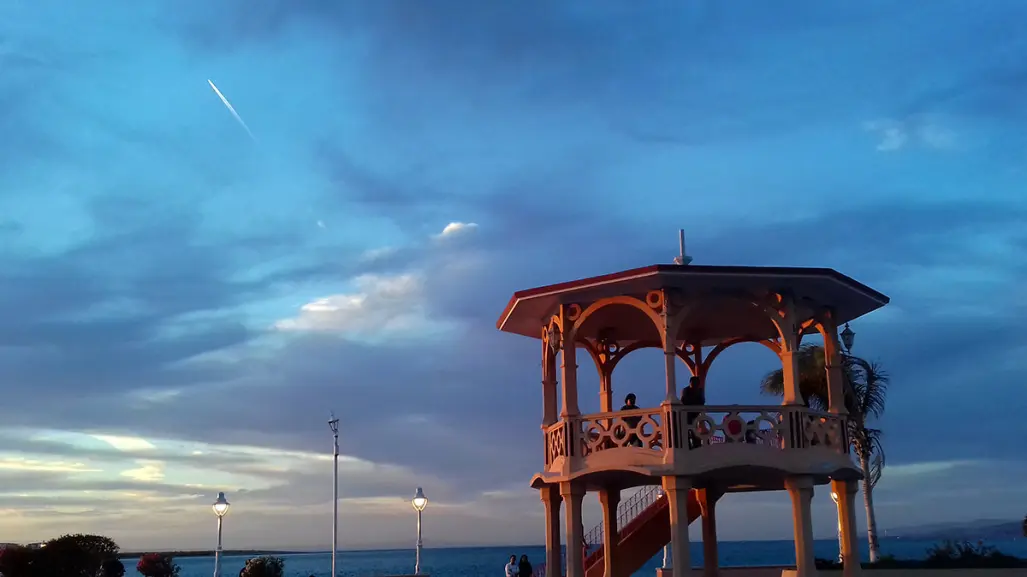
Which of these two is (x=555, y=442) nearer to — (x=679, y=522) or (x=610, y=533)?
(x=679, y=522)

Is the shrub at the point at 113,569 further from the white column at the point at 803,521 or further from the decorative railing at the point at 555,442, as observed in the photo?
the white column at the point at 803,521

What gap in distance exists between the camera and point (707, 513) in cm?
2725

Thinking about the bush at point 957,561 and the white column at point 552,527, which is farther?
the bush at point 957,561

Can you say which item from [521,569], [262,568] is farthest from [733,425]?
[262,568]

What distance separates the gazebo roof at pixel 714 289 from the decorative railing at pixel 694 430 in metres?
2.47

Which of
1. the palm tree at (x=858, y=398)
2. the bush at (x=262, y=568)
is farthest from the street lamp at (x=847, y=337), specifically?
the bush at (x=262, y=568)

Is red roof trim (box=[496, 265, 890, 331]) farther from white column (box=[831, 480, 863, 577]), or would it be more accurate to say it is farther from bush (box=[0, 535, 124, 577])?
bush (box=[0, 535, 124, 577])

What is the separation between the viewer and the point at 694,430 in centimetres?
2052

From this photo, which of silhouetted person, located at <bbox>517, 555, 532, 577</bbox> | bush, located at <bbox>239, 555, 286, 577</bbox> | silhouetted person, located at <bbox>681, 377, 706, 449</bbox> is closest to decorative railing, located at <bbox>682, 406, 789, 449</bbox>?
silhouetted person, located at <bbox>681, 377, 706, 449</bbox>

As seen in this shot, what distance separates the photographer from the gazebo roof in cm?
2086

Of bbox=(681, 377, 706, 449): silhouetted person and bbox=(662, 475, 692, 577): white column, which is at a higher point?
bbox=(681, 377, 706, 449): silhouetted person

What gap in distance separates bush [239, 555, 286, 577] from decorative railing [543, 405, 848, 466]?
14425mm

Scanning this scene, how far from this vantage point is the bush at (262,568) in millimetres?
31947

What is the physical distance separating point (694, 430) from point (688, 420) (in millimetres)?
505
